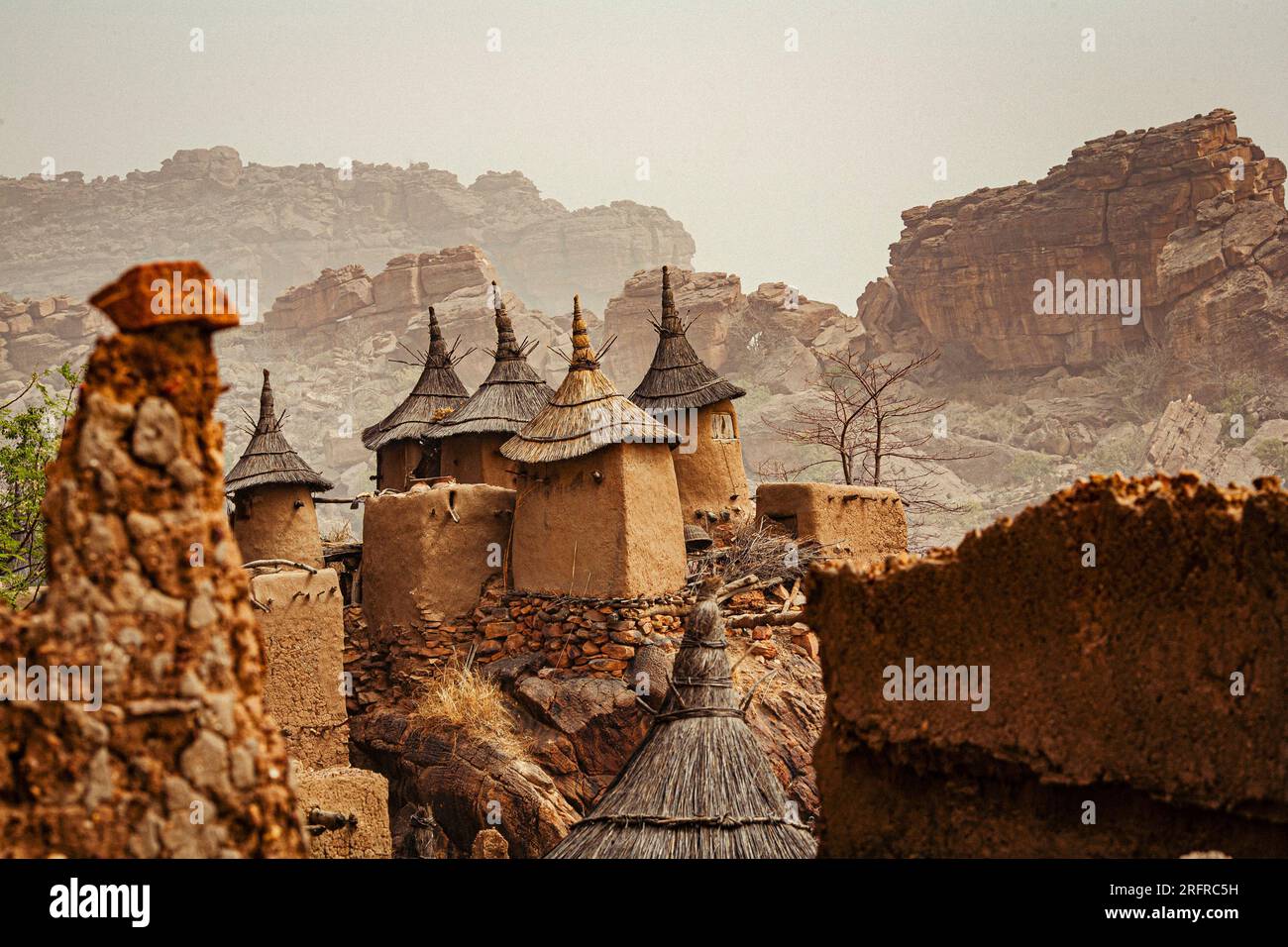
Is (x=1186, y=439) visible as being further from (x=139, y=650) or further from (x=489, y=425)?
(x=139, y=650)

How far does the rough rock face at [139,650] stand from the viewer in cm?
349

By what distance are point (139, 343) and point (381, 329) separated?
74.6m

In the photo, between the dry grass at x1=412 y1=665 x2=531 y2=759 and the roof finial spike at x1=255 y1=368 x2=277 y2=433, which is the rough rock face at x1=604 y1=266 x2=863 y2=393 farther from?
the dry grass at x1=412 y1=665 x2=531 y2=759

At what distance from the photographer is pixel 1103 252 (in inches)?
2136

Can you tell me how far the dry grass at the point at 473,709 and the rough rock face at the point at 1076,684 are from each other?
7.42 metres

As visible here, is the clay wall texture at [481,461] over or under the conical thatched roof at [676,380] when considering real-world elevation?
under

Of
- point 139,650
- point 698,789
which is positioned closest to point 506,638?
point 698,789

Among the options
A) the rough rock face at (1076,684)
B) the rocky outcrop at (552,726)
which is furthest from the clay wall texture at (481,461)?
the rough rock face at (1076,684)

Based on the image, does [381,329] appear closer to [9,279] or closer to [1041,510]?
[9,279]

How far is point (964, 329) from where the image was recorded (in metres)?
57.6

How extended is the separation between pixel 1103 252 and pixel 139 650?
54.8m

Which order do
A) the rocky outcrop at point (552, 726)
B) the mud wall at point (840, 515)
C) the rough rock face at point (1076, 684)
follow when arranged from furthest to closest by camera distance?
the mud wall at point (840, 515) < the rocky outcrop at point (552, 726) < the rough rock face at point (1076, 684)

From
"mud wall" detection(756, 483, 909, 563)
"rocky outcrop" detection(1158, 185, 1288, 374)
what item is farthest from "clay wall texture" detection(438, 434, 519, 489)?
"rocky outcrop" detection(1158, 185, 1288, 374)

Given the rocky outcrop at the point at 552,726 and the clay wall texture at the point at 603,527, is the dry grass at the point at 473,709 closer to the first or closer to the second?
the rocky outcrop at the point at 552,726
